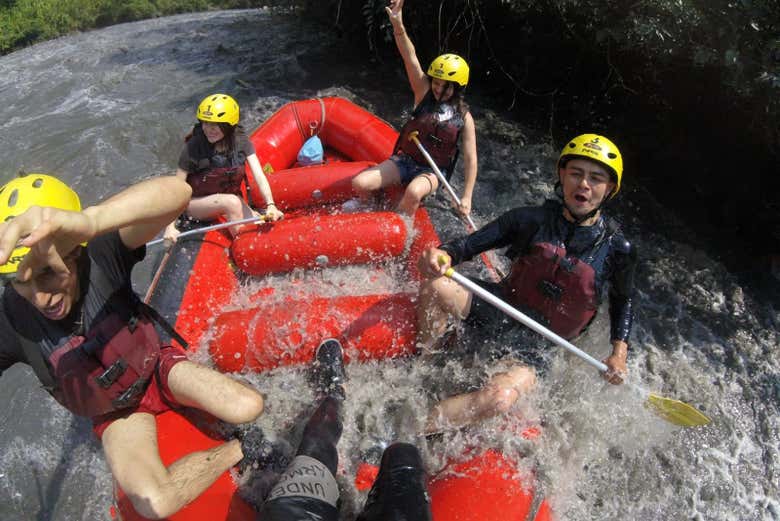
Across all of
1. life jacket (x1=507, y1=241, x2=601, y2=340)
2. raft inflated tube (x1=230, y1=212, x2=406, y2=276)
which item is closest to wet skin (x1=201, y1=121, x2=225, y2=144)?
raft inflated tube (x1=230, y1=212, x2=406, y2=276)

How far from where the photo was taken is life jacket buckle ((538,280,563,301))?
2.58 m

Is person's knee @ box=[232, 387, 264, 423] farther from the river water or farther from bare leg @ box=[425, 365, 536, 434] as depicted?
bare leg @ box=[425, 365, 536, 434]

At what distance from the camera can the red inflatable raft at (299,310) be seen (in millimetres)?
2100

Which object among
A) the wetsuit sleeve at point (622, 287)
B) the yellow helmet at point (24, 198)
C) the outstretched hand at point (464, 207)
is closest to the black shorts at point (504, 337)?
the wetsuit sleeve at point (622, 287)

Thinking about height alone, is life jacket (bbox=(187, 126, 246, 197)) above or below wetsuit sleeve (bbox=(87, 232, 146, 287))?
below

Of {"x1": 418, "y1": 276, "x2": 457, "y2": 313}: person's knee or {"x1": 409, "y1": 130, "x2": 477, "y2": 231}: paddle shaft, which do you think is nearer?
{"x1": 418, "y1": 276, "x2": 457, "y2": 313}: person's knee

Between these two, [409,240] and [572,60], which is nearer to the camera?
[409,240]

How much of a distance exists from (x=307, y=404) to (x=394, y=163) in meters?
2.25

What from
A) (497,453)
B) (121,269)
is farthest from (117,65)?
(497,453)

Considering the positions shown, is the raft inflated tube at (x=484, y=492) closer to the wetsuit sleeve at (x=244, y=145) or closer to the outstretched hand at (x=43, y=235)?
the outstretched hand at (x=43, y=235)

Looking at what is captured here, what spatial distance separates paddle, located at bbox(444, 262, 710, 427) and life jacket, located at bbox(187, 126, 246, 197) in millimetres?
2143

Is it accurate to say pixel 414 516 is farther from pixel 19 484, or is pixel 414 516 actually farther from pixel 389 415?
pixel 19 484

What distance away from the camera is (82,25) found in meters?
15.6

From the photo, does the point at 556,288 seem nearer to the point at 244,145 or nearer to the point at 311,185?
the point at 311,185
